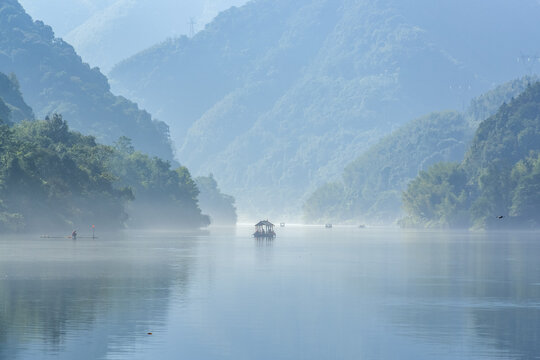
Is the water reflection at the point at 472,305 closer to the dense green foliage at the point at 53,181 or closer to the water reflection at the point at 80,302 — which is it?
the water reflection at the point at 80,302

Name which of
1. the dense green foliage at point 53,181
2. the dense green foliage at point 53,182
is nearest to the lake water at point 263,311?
the dense green foliage at point 53,181

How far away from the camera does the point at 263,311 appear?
4747 centimetres

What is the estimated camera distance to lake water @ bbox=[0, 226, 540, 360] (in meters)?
35.9

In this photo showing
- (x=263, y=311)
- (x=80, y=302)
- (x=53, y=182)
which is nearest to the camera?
(x=263, y=311)

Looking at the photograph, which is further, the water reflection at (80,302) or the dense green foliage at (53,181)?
the dense green foliage at (53,181)

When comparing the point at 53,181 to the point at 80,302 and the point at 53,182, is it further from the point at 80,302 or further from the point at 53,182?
the point at 80,302

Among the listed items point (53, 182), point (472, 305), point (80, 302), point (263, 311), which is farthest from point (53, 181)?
point (472, 305)

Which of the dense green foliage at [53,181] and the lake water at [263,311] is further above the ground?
the dense green foliage at [53,181]

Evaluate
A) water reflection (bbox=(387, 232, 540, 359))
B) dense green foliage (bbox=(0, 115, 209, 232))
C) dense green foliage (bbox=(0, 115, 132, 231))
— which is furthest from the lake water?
dense green foliage (bbox=(0, 115, 209, 232))

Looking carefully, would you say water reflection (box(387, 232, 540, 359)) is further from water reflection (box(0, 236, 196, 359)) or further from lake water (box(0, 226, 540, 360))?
water reflection (box(0, 236, 196, 359))

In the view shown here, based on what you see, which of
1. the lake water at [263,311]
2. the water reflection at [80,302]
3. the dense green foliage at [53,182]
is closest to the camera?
the lake water at [263,311]

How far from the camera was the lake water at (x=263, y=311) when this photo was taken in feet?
118

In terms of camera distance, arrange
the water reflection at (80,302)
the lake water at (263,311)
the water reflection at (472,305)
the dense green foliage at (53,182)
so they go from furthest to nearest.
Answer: the dense green foliage at (53,182) → the water reflection at (472,305) → the water reflection at (80,302) → the lake water at (263,311)

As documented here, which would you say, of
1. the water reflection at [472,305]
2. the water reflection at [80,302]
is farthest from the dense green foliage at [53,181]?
the water reflection at [472,305]
